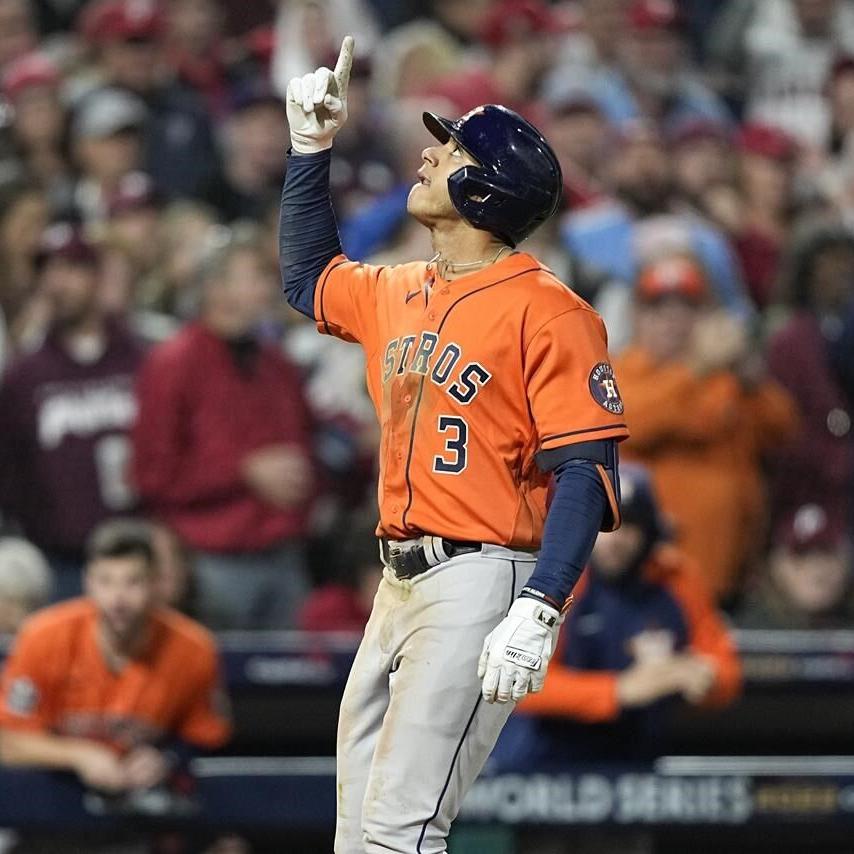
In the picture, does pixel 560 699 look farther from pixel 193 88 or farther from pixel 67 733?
pixel 193 88

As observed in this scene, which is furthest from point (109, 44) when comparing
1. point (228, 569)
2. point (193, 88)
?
point (228, 569)

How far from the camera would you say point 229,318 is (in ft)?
21.2

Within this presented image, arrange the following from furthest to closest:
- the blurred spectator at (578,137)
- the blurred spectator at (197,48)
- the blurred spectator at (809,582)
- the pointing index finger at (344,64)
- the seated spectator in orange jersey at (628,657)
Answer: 1. the blurred spectator at (197,48)
2. the blurred spectator at (578,137)
3. the blurred spectator at (809,582)
4. the seated spectator in orange jersey at (628,657)
5. the pointing index finger at (344,64)

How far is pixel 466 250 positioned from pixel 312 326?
151 inches

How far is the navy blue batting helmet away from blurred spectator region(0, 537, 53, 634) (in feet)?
9.89

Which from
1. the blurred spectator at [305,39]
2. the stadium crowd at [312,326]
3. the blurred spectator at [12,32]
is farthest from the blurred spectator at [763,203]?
the blurred spectator at [12,32]

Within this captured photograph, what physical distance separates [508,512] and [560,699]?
6.71ft

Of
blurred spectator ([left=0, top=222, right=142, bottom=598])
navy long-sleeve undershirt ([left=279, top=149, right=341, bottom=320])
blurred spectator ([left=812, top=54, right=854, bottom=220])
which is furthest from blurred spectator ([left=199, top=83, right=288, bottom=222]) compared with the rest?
navy long-sleeve undershirt ([left=279, top=149, right=341, bottom=320])

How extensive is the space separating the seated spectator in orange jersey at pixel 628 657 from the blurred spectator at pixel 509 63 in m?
3.04

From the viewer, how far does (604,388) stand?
3213 mm

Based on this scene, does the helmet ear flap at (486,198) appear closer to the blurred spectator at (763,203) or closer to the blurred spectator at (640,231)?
the blurred spectator at (640,231)

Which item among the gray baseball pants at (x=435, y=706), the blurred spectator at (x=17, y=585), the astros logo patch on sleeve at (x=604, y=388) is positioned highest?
the blurred spectator at (x=17, y=585)

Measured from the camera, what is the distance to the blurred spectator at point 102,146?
773cm

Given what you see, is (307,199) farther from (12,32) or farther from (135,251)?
(12,32)
